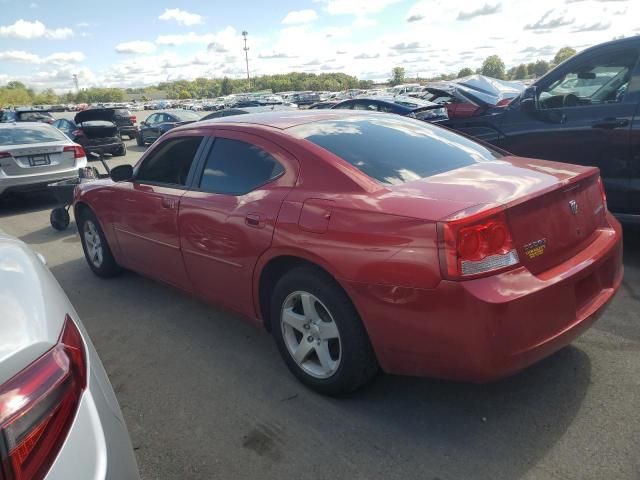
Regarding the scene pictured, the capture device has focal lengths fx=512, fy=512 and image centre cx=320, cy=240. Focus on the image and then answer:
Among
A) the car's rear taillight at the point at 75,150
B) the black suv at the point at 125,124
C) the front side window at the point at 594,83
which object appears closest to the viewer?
the front side window at the point at 594,83

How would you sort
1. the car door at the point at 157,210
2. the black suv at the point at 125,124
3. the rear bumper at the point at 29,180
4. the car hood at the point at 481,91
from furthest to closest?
the black suv at the point at 125,124 → the rear bumper at the point at 29,180 → the car hood at the point at 481,91 → the car door at the point at 157,210

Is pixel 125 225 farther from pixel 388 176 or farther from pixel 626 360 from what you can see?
pixel 626 360

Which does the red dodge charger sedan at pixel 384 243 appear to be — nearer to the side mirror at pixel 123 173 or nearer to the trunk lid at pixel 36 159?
the side mirror at pixel 123 173

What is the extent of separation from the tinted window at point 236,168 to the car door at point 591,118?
10.1 feet

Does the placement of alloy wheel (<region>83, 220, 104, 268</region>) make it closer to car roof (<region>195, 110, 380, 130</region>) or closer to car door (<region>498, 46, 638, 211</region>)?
car roof (<region>195, 110, 380, 130</region>)

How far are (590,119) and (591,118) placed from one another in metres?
0.01

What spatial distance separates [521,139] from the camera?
16.8 ft

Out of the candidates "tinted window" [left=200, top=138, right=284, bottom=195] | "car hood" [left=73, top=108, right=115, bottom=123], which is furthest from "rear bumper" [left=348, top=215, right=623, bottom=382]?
"car hood" [left=73, top=108, right=115, bottom=123]

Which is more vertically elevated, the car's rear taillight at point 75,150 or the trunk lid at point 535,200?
the trunk lid at point 535,200

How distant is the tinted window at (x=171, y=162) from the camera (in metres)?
3.79

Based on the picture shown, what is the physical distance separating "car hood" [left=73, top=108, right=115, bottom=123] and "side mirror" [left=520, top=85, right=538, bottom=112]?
1331 cm

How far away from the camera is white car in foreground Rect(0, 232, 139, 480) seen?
1200 millimetres

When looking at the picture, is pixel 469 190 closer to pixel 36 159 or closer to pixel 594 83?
pixel 594 83

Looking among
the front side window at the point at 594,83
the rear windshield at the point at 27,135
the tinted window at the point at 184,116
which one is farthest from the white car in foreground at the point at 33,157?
the tinted window at the point at 184,116
